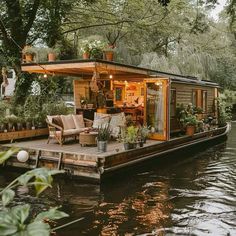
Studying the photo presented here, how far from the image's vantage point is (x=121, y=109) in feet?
53.2

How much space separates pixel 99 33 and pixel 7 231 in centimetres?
2243

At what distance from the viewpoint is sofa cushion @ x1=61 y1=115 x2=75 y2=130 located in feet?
38.4

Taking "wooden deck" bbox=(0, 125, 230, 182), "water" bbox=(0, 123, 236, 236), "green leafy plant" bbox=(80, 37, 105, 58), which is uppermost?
"green leafy plant" bbox=(80, 37, 105, 58)

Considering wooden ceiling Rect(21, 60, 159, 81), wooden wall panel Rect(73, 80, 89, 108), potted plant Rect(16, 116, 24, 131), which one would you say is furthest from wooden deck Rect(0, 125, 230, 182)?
wooden wall panel Rect(73, 80, 89, 108)

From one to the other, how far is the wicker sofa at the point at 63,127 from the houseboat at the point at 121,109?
0.27m

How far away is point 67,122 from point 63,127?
1.16 feet

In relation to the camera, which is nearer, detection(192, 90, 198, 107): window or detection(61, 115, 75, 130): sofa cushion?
detection(61, 115, 75, 130): sofa cushion

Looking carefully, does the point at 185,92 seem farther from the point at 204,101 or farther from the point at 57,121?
the point at 57,121

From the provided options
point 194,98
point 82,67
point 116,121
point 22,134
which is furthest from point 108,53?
point 194,98

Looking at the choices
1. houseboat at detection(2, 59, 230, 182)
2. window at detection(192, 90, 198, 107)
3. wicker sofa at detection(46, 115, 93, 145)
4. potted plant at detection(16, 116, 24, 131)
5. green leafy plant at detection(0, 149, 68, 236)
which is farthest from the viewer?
window at detection(192, 90, 198, 107)

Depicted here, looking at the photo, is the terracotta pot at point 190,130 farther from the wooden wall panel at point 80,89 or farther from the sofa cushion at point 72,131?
the sofa cushion at point 72,131

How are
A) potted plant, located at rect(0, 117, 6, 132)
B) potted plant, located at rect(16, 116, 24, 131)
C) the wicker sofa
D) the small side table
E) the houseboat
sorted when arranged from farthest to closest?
1. potted plant, located at rect(16, 116, 24, 131)
2. potted plant, located at rect(0, 117, 6, 132)
3. the wicker sofa
4. the small side table
5. the houseboat

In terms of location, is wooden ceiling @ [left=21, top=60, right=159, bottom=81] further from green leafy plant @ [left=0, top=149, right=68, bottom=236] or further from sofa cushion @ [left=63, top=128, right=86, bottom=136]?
green leafy plant @ [left=0, top=149, right=68, bottom=236]

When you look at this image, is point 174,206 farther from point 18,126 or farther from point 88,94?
point 88,94
